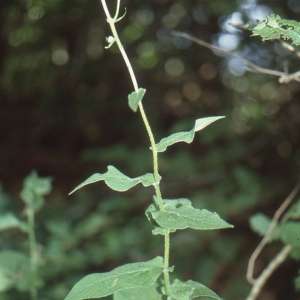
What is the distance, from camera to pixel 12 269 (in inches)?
59.9

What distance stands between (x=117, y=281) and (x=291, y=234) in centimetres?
63

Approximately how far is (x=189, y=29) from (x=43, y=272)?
2.42 m

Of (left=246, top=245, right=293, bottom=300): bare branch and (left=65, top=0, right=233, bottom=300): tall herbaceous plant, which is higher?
(left=65, top=0, right=233, bottom=300): tall herbaceous plant

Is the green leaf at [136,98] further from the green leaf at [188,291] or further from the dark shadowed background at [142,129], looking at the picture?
the dark shadowed background at [142,129]

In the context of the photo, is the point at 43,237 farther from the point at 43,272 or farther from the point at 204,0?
the point at 204,0


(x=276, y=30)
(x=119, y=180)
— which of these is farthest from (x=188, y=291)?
(x=276, y=30)

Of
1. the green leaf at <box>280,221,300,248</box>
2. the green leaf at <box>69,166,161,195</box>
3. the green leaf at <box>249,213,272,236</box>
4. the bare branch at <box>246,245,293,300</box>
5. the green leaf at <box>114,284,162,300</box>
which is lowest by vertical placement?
the green leaf at <box>249,213,272,236</box>

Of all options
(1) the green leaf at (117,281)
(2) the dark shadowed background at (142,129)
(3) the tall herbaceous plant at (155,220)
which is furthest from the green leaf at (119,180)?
(2) the dark shadowed background at (142,129)

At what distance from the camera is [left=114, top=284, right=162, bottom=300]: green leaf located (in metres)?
0.80

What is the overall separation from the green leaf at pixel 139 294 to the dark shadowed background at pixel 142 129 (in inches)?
35.9

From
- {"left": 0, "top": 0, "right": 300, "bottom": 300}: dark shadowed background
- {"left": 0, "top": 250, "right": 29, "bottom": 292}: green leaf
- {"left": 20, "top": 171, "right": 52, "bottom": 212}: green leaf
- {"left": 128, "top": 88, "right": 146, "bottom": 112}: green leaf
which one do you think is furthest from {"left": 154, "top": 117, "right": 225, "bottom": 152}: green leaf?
{"left": 0, "top": 0, "right": 300, "bottom": 300}: dark shadowed background

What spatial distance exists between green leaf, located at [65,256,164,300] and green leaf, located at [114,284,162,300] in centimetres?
9

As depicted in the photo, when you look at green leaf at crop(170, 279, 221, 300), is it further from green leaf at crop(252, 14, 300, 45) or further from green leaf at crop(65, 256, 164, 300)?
green leaf at crop(252, 14, 300, 45)

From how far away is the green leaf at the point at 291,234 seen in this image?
1.12 m
